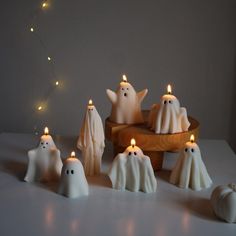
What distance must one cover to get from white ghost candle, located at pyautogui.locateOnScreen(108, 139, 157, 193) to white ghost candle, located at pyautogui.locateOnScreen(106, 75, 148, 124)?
0.20 meters

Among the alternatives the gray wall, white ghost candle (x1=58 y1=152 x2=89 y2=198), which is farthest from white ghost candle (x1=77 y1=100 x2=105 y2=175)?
the gray wall

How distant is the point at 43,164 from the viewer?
1073 mm

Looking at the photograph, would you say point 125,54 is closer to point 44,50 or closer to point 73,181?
point 44,50

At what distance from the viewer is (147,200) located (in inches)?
38.6

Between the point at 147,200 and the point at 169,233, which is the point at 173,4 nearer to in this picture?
the point at 147,200

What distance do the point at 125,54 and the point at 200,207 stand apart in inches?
39.3

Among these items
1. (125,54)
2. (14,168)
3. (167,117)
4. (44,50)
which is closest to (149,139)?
(167,117)

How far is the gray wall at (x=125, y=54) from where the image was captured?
178cm

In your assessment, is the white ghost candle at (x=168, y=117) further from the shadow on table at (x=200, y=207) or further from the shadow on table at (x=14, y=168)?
the shadow on table at (x=14, y=168)

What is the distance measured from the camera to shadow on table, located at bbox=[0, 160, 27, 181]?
1.12 meters

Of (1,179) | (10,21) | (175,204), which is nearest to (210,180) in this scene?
(175,204)

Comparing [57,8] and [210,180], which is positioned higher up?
[57,8]

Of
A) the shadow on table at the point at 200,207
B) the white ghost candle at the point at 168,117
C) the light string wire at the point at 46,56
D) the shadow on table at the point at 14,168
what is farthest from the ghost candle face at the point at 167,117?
the light string wire at the point at 46,56

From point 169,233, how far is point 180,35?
3.68 feet
